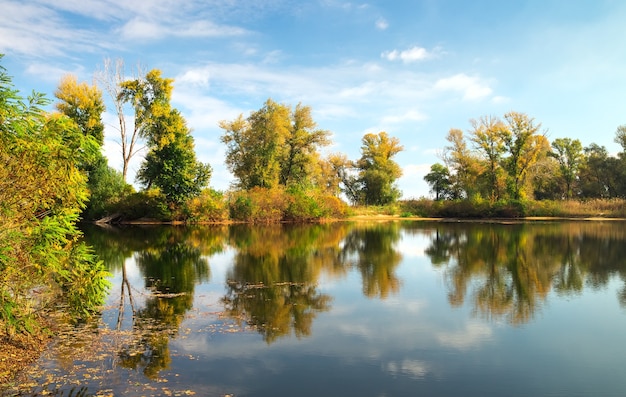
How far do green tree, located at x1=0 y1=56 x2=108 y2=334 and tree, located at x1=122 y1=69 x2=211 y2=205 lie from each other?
106 feet

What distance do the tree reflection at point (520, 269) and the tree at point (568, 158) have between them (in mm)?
42234

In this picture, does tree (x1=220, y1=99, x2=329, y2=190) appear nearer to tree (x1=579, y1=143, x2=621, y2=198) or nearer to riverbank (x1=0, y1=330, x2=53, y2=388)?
tree (x1=579, y1=143, x2=621, y2=198)

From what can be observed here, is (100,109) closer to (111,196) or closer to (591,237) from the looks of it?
(111,196)

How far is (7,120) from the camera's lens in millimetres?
6746

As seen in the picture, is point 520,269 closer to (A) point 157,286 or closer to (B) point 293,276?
(B) point 293,276

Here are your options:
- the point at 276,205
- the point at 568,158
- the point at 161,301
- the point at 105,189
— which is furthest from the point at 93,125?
the point at 568,158

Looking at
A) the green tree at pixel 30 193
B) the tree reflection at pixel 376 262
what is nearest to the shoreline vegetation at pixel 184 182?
the green tree at pixel 30 193

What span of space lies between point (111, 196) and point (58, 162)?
37.8 metres

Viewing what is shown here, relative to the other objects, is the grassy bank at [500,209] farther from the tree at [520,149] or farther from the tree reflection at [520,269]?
the tree reflection at [520,269]

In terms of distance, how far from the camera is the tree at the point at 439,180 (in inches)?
2648

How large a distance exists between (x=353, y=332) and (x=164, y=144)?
3412cm

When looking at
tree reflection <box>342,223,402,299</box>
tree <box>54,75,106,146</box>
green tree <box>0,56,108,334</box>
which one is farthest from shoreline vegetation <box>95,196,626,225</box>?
green tree <box>0,56,108,334</box>

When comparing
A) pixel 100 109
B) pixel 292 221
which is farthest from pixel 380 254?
pixel 100 109

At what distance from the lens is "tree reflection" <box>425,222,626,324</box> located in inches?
418
